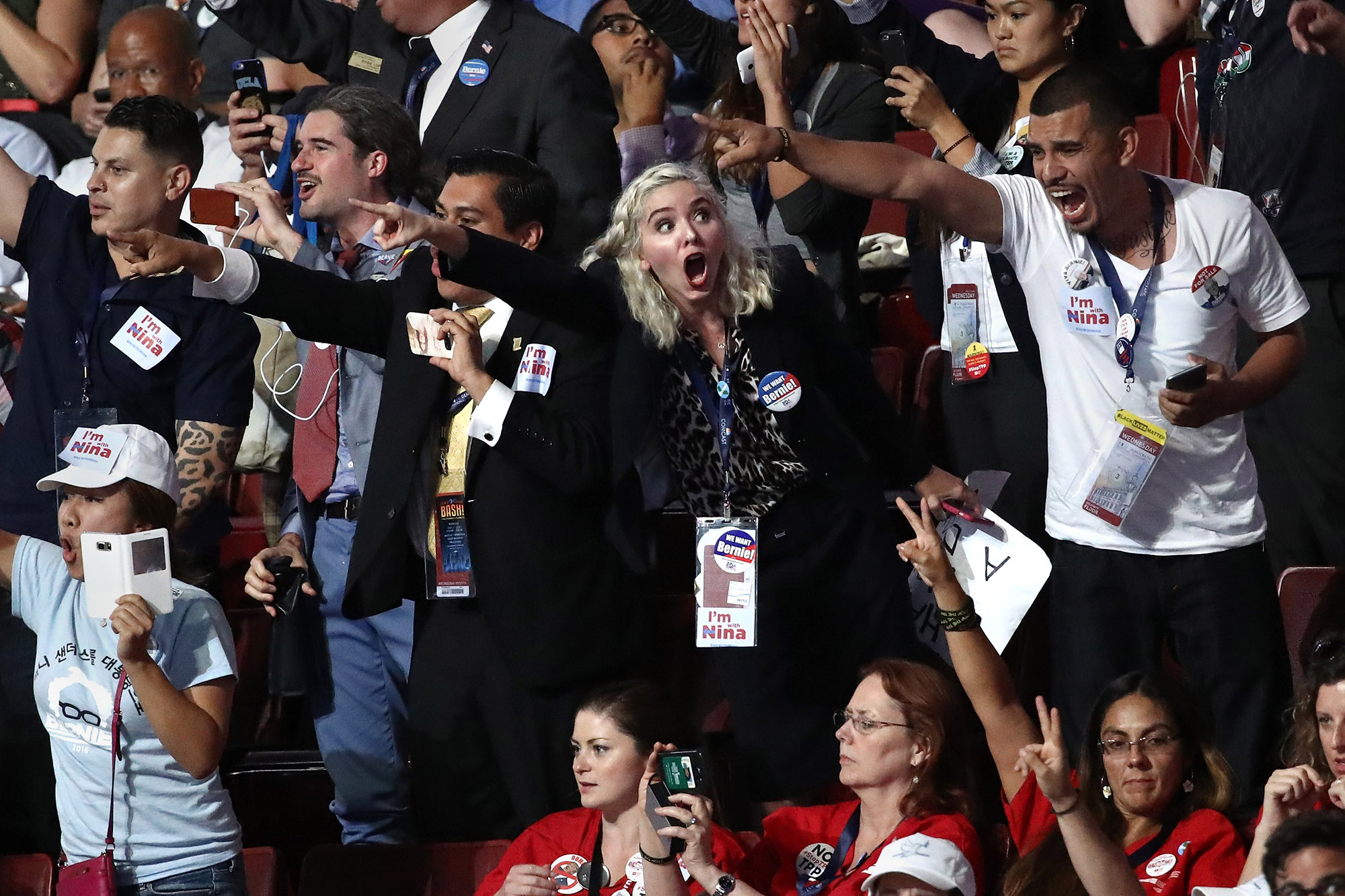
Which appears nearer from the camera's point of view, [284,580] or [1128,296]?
[1128,296]

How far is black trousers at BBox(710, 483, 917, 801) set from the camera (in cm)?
348

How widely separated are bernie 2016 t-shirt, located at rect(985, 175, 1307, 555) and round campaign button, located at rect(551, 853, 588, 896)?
1.20m

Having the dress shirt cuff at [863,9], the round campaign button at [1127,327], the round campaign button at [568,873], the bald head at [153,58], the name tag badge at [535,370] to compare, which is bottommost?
the round campaign button at [568,873]

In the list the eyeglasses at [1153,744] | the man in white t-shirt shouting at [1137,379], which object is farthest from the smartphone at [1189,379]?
the eyeglasses at [1153,744]

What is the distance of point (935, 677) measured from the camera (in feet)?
10.6

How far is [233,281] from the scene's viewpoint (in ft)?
11.3

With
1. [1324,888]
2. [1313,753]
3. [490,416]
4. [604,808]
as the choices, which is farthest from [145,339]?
[1324,888]

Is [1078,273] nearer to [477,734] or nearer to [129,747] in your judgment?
[477,734]

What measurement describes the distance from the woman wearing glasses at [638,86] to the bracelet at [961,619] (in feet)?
6.94

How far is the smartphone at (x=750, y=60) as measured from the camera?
14.2 feet

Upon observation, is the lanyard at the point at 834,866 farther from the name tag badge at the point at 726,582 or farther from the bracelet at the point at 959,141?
the bracelet at the point at 959,141

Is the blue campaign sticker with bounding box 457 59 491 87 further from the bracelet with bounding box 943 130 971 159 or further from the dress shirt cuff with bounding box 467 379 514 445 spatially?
the dress shirt cuff with bounding box 467 379 514 445

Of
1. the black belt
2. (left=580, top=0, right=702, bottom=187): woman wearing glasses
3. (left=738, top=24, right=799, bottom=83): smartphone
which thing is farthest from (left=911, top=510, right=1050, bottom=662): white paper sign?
(left=580, top=0, right=702, bottom=187): woman wearing glasses

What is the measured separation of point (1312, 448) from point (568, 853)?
220cm
